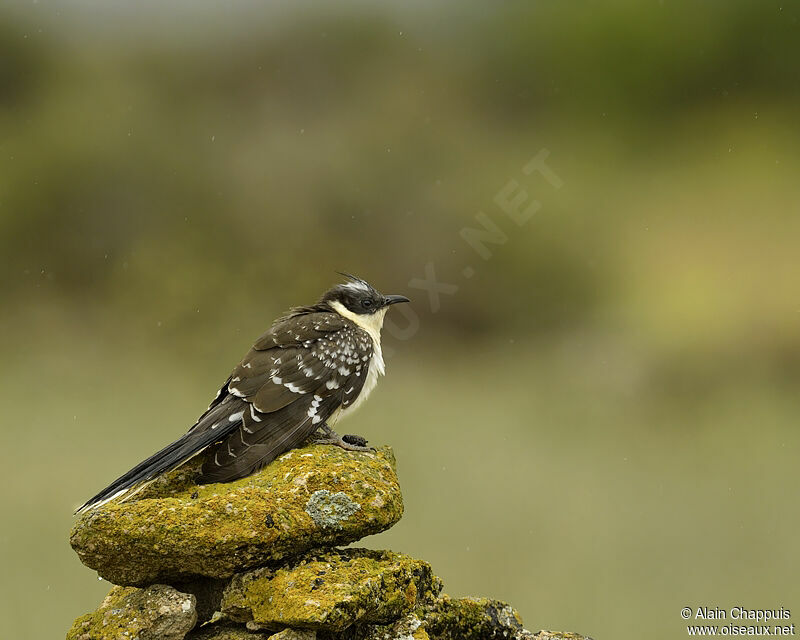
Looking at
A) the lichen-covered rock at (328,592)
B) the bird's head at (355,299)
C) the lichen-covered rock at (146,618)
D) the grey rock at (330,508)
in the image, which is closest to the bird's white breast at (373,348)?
the bird's head at (355,299)

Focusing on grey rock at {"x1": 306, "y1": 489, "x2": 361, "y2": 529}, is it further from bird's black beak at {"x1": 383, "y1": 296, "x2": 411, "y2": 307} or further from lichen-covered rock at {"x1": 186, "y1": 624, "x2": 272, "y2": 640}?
bird's black beak at {"x1": 383, "y1": 296, "x2": 411, "y2": 307}

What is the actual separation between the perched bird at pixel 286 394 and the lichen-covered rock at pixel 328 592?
2.15 ft

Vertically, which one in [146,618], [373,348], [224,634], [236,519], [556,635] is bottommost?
[556,635]

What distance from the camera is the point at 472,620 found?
5.69 metres

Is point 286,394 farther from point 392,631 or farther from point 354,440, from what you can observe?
point 392,631

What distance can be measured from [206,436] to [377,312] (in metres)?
1.64

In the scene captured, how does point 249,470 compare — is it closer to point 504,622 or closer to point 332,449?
point 332,449

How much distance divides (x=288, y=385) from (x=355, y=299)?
3.17 feet

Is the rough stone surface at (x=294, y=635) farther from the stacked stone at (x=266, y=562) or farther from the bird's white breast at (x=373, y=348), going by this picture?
the bird's white breast at (x=373, y=348)

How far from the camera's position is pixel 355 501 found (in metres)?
5.35

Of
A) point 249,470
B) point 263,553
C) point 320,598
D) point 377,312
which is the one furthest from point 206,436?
point 377,312

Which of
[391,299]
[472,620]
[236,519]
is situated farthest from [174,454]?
[472,620]

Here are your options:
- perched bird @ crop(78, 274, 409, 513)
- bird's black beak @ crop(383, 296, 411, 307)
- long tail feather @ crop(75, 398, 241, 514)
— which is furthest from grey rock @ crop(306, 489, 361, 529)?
bird's black beak @ crop(383, 296, 411, 307)

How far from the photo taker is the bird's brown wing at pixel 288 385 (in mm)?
5543
